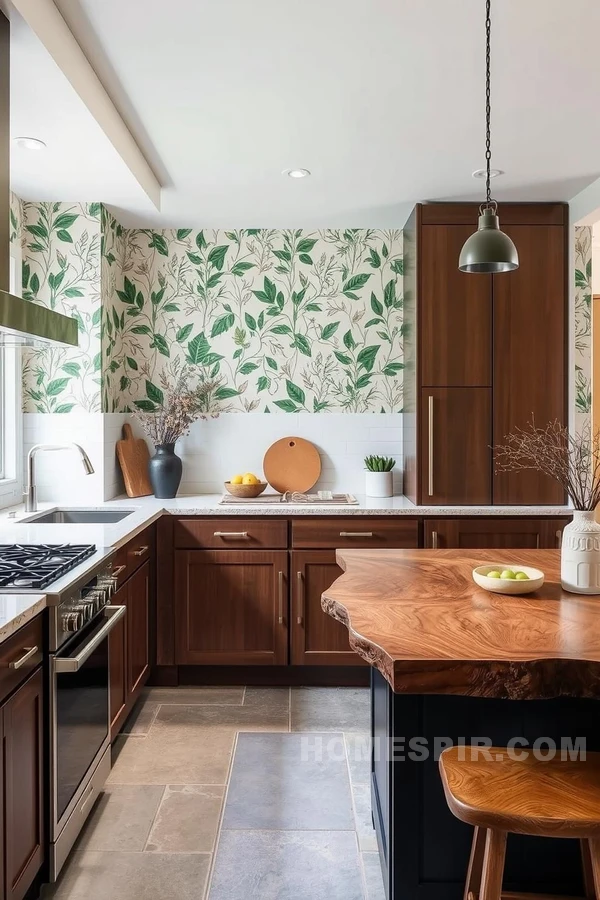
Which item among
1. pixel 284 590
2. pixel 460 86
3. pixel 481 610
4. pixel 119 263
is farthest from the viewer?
pixel 119 263

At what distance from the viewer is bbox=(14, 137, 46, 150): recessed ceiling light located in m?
2.99

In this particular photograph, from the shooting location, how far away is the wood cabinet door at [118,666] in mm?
2809

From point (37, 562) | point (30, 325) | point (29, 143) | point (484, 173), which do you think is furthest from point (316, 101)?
point (37, 562)

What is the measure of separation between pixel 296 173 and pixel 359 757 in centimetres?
267

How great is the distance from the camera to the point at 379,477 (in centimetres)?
418

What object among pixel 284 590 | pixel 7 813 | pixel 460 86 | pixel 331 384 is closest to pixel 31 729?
pixel 7 813

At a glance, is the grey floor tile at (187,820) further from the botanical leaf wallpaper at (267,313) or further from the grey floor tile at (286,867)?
the botanical leaf wallpaper at (267,313)

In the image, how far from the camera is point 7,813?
176cm

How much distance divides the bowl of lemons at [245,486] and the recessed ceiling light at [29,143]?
193 centimetres

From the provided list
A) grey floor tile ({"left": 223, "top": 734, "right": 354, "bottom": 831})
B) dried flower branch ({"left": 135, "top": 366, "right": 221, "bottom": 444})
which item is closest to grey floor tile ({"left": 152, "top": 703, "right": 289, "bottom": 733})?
grey floor tile ({"left": 223, "top": 734, "right": 354, "bottom": 831})

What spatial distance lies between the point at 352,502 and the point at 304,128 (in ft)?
6.24

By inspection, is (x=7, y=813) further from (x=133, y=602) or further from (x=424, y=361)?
(x=424, y=361)

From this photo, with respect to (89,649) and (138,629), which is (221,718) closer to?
(138,629)

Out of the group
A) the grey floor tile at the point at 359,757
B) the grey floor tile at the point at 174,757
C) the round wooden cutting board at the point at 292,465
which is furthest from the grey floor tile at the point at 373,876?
the round wooden cutting board at the point at 292,465
